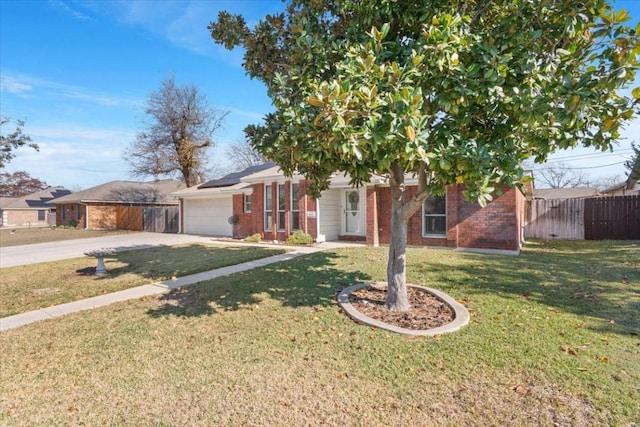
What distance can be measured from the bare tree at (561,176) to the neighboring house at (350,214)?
47.6 m

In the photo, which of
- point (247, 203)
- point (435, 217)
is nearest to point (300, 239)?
point (435, 217)

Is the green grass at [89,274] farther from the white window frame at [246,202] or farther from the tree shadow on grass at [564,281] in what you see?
the white window frame at [246,202]

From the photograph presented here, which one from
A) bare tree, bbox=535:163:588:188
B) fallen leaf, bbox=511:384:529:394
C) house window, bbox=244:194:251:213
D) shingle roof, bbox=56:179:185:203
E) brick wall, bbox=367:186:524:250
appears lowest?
fallen leaf, bbox=511:384:529:394

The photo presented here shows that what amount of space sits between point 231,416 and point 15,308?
5562 millimetres

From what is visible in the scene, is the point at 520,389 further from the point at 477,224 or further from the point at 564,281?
the point at 477,224

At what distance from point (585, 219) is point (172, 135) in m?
29.1

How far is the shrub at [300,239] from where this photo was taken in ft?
44.8

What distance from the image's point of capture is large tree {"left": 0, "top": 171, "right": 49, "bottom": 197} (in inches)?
2311

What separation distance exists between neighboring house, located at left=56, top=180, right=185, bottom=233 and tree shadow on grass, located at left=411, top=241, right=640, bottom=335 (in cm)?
2090

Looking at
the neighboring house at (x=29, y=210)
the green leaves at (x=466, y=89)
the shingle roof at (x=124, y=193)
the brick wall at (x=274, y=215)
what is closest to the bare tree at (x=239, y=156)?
the shingle roof at (x=124, y=193)

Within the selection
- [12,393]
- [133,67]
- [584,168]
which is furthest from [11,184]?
[584,168]

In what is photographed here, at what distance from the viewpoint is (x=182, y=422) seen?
2.96 metres

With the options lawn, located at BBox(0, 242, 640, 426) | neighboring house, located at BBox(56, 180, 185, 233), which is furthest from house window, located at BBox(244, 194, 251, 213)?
lawn, located at BBox(0, 242, 640, 426)

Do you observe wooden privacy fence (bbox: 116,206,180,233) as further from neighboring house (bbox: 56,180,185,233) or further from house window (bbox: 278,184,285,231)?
house window (bbox: 278,184,285,231)
